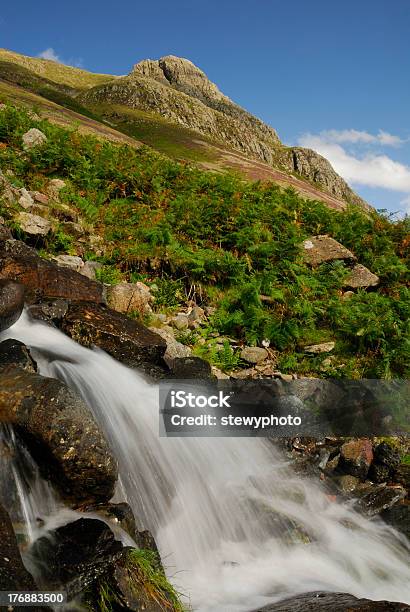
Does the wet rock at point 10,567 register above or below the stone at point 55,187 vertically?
below

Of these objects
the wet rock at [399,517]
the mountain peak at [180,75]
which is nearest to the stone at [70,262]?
the wet rock at [399,517]

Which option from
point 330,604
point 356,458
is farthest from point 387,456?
point 330,604

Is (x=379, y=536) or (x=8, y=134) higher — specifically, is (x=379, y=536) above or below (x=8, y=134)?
below

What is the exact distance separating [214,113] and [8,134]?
80841 millimetres

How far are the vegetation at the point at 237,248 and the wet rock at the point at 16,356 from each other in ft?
13.8

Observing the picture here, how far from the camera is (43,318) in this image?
7828 millimetres

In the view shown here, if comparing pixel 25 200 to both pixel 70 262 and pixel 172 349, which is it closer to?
pixel 70 262

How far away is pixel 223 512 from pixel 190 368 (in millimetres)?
2729

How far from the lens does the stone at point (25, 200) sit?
1191cm

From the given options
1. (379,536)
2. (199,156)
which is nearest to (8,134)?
(379,536)

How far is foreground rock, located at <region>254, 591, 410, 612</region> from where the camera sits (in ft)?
14.1

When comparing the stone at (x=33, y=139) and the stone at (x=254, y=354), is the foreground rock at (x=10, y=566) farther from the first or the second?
the stone at (x=33, y=139)

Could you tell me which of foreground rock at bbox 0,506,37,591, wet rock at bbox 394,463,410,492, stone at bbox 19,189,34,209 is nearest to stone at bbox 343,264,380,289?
wet rock at bbox 394,463,410,492

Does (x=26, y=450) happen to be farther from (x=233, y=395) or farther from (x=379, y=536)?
(x=379, y=536)
